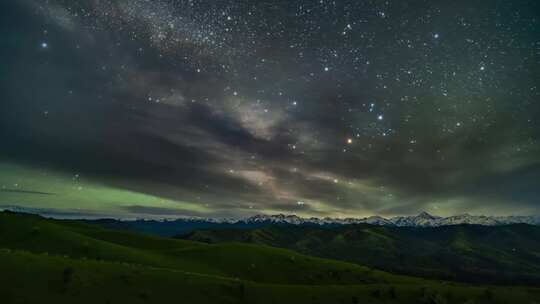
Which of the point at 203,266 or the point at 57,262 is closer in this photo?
the point at 57,262

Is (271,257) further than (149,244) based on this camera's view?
No

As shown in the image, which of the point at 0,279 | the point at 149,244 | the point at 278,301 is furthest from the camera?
the point at 149,244

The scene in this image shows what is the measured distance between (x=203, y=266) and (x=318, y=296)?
3793 centimetres

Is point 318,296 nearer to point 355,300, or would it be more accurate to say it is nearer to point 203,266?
point 355,300

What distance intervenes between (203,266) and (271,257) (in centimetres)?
1784

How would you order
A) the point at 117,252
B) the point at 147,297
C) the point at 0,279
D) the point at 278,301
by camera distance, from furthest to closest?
1. the point at 117,252
2. the point at 278,301
3. the point at 147,297
4. the point at 0,279

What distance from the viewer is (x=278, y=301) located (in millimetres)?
34000

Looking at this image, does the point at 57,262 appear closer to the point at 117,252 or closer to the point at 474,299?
the point at 117,252

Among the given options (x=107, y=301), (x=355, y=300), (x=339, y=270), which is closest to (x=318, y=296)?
(x=355, y=300)

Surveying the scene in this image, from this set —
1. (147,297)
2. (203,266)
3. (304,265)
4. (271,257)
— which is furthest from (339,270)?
(147,297)

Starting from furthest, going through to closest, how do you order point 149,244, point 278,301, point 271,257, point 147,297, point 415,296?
1. point 149,244
2. point 271,257
3. point 415,296
4. point 278,301
5. point 147,297

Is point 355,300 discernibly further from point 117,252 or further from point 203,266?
point 117,252

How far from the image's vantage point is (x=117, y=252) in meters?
64.9

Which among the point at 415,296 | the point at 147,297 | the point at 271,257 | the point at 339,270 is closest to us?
the point at 147,297
